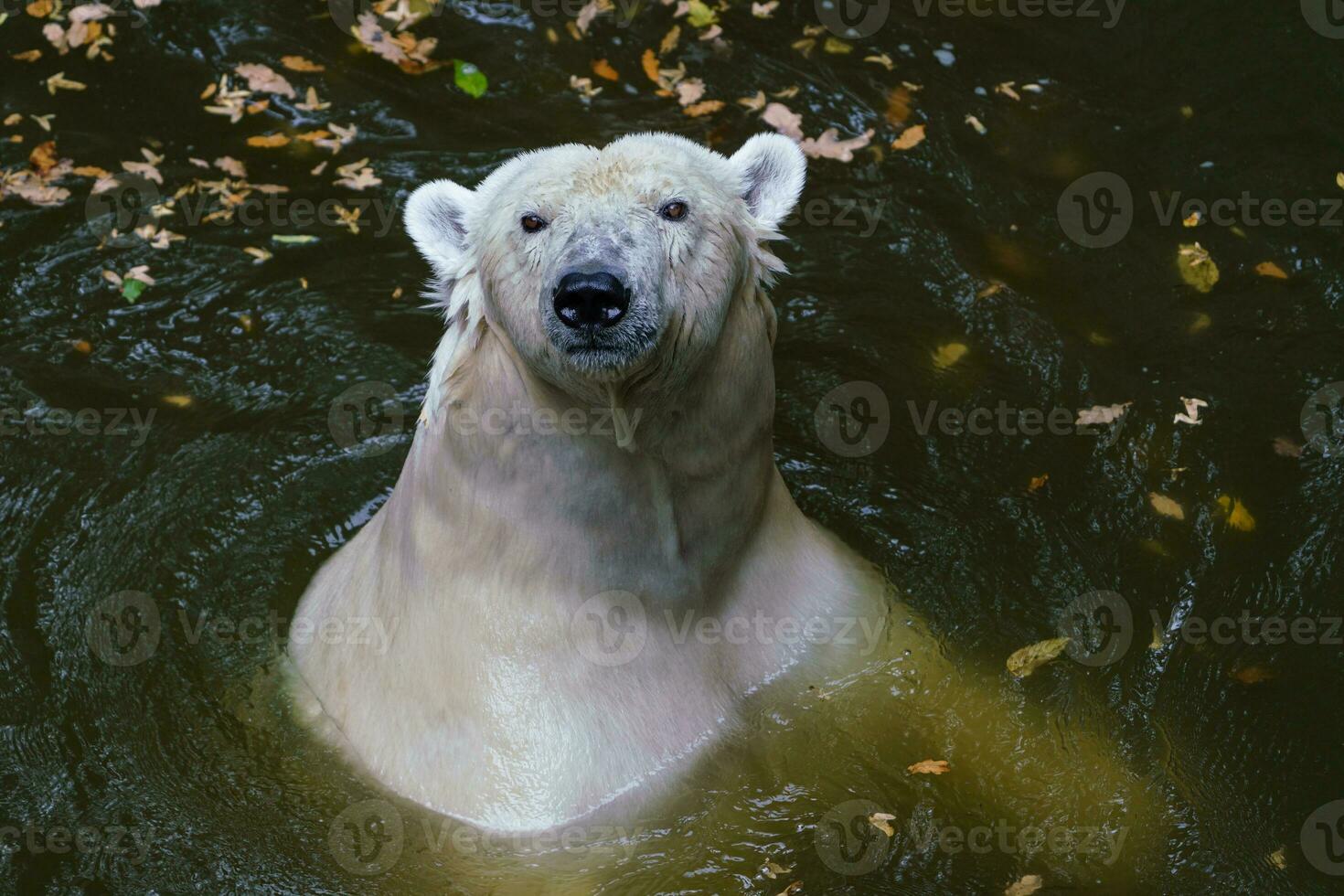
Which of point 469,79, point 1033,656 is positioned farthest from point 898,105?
point 1033,656

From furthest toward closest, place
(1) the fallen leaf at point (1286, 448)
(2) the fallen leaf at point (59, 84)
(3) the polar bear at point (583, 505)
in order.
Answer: (2) the fallen leaf at point (59, 84) < (1) the fallen leaf at point (1286, 448) < (3) the polar bear at point (583, 505)

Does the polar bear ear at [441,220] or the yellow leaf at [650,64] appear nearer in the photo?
the polar bear ear at [441,220]

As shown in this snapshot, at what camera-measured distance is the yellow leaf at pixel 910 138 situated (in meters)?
9.88

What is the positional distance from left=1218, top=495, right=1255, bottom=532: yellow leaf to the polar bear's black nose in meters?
3.98

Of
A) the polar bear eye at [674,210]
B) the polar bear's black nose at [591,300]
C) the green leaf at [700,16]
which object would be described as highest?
the polar bear eye at [674,210]

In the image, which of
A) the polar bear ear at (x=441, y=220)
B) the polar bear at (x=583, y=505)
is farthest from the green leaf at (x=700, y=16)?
the polar bear ear at (x=441, y=220)

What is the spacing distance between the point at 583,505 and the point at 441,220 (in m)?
1.16

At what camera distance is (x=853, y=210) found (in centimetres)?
945

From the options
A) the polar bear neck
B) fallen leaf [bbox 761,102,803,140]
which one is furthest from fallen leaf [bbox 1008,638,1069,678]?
fallen leaf [bbox 761,102,803,140]

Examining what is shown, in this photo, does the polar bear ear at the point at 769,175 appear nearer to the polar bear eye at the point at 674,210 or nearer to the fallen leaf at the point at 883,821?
the polar bear eye at the point at 674,210

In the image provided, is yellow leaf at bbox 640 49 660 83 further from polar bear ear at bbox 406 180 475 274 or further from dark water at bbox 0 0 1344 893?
polar bear ear at bbox 406 180 475 274

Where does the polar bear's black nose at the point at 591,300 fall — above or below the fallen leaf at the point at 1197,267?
below

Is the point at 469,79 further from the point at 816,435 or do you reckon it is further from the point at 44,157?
the point at 816,435

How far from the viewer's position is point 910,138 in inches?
391
